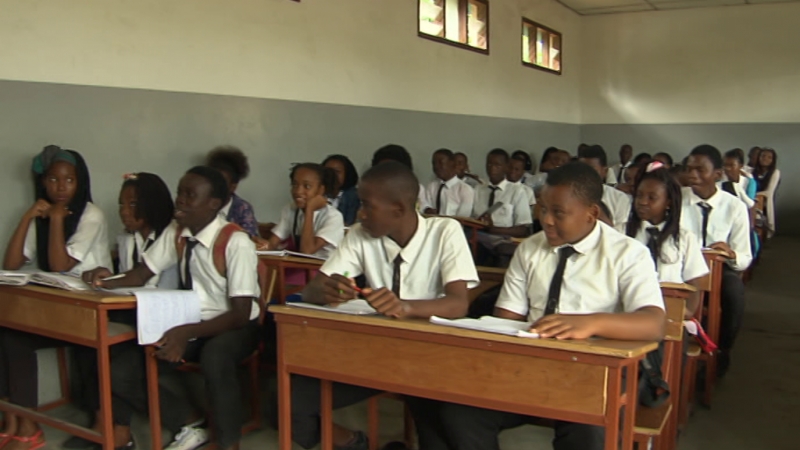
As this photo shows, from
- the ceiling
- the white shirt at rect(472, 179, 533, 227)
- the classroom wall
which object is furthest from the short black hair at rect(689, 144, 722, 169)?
the classroom wall

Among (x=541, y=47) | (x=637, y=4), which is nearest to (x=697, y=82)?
(x=637, y=4)

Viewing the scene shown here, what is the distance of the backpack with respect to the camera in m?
2.13

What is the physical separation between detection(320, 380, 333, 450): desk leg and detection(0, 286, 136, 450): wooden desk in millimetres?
725

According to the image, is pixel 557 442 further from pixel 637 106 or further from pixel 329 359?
pixel 637 106

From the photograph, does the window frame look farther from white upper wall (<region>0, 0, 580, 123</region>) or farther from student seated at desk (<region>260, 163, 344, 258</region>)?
student seated at desk (<region>260, 163, 344, 258</region>)

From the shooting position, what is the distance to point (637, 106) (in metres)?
10.4

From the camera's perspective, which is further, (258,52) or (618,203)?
(618,203)

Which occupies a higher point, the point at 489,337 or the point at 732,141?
the point at 732,141

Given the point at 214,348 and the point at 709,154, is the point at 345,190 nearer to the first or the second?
the point at 709,154

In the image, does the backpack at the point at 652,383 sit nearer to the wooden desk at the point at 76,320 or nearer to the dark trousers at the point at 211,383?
the dark trousers at the point at 211,383

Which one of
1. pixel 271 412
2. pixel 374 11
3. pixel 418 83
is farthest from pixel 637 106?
pixel 271 412

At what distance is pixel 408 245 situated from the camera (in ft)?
7.61

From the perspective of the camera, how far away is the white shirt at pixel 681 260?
274 centimetres

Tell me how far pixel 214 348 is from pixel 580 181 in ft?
4.51
